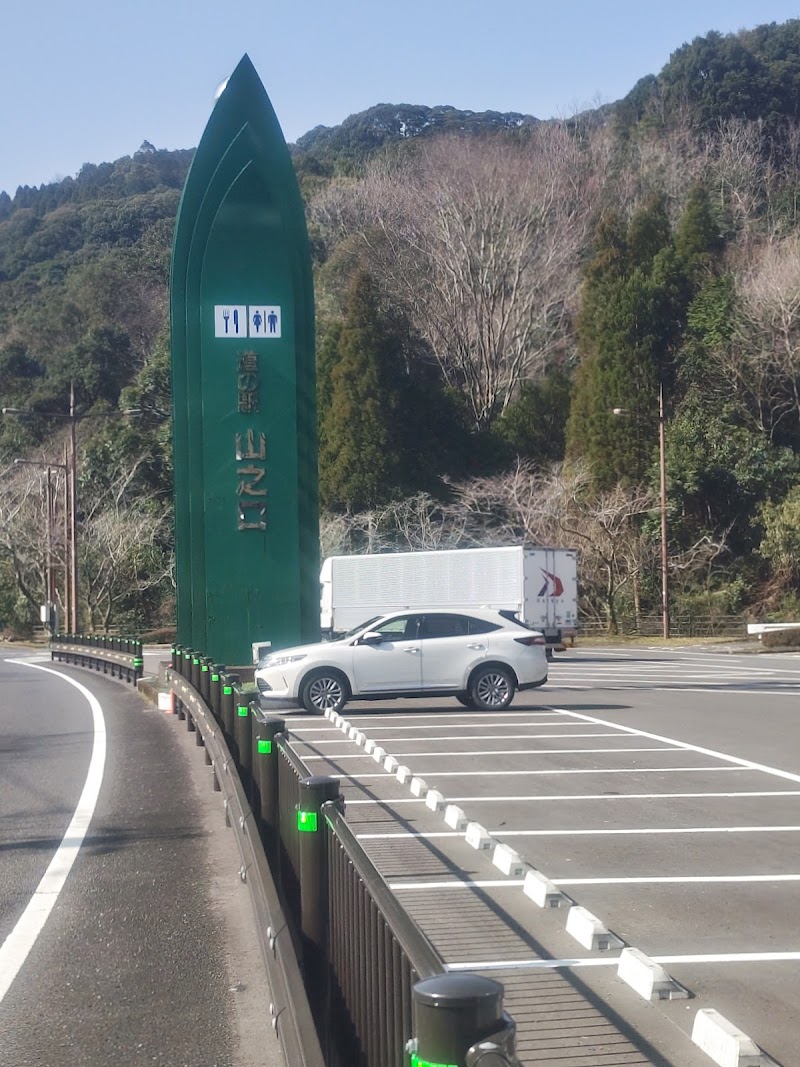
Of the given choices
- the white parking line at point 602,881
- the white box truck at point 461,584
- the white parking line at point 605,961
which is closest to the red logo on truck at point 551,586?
the white box truck at point 461,584

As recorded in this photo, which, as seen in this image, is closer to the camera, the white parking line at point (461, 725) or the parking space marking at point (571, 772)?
the parking space marking at point (571, 772)

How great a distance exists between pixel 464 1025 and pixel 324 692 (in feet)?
56.0

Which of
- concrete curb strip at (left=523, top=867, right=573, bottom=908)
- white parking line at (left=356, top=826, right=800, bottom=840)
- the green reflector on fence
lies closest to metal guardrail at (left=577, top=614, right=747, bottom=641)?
white parking line at (left=356, top=826, right=800, bottom=840)

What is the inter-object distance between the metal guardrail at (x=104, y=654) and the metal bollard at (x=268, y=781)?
2035cm

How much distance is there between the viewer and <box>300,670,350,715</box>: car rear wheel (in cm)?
1916

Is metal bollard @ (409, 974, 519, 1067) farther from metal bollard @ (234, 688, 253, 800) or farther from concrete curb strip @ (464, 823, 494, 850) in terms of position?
concrete curb strip @ (464, 823, 494, 850)

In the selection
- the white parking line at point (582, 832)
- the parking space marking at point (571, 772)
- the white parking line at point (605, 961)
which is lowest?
the parking space marking at point (571, 772)

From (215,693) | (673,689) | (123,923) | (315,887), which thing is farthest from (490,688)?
(315,887)

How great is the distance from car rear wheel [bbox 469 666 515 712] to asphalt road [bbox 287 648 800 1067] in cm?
37

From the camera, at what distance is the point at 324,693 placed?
63.0ft

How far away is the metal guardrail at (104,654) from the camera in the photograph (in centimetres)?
2975

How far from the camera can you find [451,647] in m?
19.4

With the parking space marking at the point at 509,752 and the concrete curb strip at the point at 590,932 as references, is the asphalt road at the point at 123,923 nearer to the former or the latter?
the concrete curb strip at the point at 590,932

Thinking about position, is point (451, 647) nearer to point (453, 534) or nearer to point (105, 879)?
point (105, 879)
